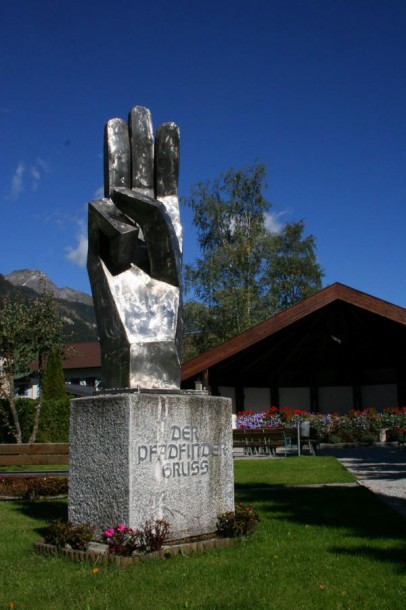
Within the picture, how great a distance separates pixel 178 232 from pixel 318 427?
56.5ft

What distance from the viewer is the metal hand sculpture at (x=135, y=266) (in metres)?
6.37

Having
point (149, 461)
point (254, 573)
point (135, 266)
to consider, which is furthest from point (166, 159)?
point (254, 573)

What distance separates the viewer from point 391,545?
19.1 feet

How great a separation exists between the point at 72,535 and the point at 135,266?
8.58ft

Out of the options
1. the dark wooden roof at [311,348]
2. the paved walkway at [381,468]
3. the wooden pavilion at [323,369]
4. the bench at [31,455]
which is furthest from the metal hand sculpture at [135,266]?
the wooden pavilion at [323,369]

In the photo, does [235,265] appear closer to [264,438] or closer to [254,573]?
[264,438]

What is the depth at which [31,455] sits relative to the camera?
10875 millimetres

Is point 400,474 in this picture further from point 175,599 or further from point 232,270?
point 232,270

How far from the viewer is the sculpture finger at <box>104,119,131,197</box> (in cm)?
679

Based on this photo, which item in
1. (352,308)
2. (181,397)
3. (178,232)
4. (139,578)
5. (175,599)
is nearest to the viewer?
(175,599)

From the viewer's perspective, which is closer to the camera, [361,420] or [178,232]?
[178,232]

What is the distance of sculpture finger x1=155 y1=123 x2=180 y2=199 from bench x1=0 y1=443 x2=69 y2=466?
548 cm

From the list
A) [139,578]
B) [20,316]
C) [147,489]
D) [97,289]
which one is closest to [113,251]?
[97,289]

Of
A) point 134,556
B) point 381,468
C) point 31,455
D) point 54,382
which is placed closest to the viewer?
point 134,556
